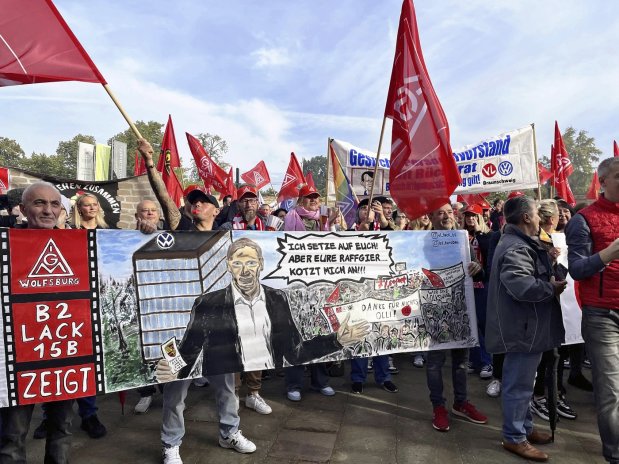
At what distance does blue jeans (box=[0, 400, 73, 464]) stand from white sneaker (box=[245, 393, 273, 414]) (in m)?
1.69

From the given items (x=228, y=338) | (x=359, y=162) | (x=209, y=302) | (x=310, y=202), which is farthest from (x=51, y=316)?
(x=359, y=162)

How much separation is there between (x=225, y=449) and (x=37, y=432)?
157 centimetres

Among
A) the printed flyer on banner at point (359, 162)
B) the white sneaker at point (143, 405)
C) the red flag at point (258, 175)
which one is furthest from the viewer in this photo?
the red flag at point (258, 175)

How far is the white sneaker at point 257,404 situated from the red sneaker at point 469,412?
1.71m

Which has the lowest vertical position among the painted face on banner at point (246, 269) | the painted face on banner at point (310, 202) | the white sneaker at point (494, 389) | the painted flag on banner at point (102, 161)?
the white sneaker at point (494, 389)

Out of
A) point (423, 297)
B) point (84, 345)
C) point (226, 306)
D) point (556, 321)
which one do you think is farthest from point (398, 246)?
point (84, 345)

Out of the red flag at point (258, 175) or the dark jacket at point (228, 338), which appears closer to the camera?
the dark jacket at point (228, 338)

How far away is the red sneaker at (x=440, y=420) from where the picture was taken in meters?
3.52

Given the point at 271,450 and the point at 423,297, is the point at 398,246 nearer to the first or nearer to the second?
the point at 423,297

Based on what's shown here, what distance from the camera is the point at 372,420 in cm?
374

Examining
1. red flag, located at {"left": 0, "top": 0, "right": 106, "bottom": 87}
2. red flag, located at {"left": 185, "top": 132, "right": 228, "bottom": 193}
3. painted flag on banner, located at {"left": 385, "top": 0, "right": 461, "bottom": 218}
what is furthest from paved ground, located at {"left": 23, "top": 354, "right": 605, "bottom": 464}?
red flag, located at {"left": 185, "top": 132, "right": 228, "bottom": 193}

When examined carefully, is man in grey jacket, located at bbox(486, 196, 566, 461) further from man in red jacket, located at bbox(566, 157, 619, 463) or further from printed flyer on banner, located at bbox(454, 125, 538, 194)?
printed flyer on banner, located at bbox(454, 125, 538, 194)

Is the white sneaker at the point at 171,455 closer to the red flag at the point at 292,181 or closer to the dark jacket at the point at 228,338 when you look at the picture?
the dark jacket at the point at 228,338

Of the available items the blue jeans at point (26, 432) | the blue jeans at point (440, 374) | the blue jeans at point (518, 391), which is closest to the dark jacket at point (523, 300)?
the blue jeans at point (518, 391)
